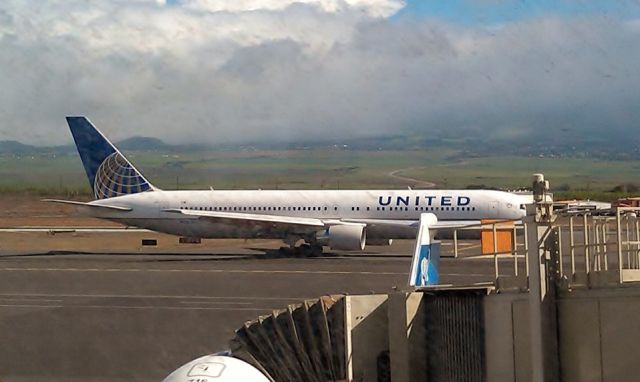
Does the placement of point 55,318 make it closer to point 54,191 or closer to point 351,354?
point 351,354

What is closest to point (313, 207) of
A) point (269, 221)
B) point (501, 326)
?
point (269, 221)

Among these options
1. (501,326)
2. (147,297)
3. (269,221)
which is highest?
(269,221)

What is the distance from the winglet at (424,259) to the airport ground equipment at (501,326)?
2.42m

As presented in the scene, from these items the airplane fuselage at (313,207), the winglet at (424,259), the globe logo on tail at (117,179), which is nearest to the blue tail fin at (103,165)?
the globe logo on tail at (117,179)

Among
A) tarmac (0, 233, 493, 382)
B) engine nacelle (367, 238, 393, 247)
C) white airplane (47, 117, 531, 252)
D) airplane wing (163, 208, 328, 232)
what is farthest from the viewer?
engine nacelle (367, 238, 393, 247)

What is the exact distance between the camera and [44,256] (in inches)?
1697

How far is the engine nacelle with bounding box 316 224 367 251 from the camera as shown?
134 ft

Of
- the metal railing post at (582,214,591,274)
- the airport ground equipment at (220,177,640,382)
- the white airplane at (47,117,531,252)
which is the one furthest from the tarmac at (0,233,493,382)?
the metal railing post at (582,214,591,274)

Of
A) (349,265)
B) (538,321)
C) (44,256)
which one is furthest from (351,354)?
(44,256)

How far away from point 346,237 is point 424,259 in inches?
1023

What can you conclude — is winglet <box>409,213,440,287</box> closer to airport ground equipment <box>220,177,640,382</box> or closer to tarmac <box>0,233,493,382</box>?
tarmac <box>0,233,493,382</box>

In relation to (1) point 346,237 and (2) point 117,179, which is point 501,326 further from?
(2) point 117,179

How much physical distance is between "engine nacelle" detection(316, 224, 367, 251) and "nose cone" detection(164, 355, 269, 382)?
31.8 meters

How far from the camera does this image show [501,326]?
9203 millimetres
